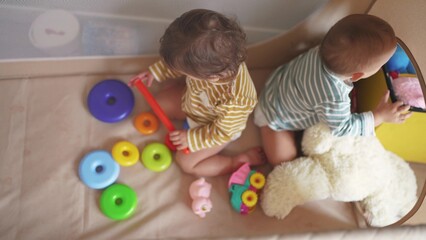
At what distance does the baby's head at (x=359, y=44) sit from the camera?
2.21ft

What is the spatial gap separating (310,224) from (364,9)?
0.50 meters

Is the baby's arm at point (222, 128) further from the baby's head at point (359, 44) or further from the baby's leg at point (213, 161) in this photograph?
the baby's head at point (359, 44)

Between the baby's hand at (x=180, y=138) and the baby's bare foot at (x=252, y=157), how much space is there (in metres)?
0.14

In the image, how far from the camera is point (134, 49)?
94cm

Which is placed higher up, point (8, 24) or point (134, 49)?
point (8, 24)

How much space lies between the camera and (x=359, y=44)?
67cm

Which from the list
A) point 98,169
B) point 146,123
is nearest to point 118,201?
point 98,169

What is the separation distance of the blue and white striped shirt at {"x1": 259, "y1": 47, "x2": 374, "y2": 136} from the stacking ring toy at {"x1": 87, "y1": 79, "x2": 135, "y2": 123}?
332 mm

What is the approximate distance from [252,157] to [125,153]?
1.01 ft

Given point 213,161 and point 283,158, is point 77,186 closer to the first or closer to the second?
point 213,161

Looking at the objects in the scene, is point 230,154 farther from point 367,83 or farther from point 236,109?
point 367,83

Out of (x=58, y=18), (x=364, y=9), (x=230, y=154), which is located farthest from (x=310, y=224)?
(x=58, y=18)

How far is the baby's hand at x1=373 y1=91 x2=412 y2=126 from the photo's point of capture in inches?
32.1

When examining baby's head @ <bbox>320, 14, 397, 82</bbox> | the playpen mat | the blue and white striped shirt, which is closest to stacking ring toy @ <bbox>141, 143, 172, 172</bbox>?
the playpen mat
